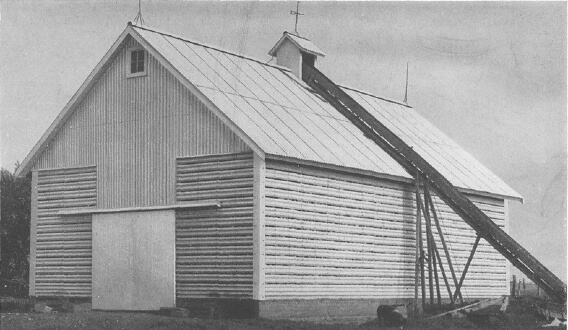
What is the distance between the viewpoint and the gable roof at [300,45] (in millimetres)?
39562

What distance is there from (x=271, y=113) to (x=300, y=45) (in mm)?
8834

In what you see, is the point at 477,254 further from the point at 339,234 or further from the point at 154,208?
the point at 154,208

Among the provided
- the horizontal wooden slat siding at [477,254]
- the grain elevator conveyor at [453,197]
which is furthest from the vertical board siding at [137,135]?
the horizontal wooden slat siding at [477,254]

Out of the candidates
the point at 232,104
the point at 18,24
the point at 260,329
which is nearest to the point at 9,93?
the point at 18,24

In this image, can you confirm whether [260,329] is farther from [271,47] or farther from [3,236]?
[3,236]

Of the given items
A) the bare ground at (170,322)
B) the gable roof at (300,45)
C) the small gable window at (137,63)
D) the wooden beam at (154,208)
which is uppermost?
the gable roof at (300,45)

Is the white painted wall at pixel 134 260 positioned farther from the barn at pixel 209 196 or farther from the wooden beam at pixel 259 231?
A: the wooden beam at pixel 259 231

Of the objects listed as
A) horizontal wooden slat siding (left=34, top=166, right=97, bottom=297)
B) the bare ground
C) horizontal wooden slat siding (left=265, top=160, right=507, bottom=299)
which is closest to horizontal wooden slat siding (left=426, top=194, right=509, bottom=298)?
horizontal wooden slat siding (left=265, top=160, right=507, bottom=299)

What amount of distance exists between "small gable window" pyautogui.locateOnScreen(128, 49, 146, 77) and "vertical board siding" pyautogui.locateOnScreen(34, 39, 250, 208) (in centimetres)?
17

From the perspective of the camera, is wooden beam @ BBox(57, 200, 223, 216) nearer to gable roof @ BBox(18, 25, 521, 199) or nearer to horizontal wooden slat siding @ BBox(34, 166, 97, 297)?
horizontal wooden slat siding @ BBox(34, 166, 97, 297)

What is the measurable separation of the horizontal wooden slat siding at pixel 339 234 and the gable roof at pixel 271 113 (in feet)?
2.48

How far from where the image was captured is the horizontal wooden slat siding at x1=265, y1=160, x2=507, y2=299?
28.7m

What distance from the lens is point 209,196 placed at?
2903cm

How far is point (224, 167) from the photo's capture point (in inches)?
1135
